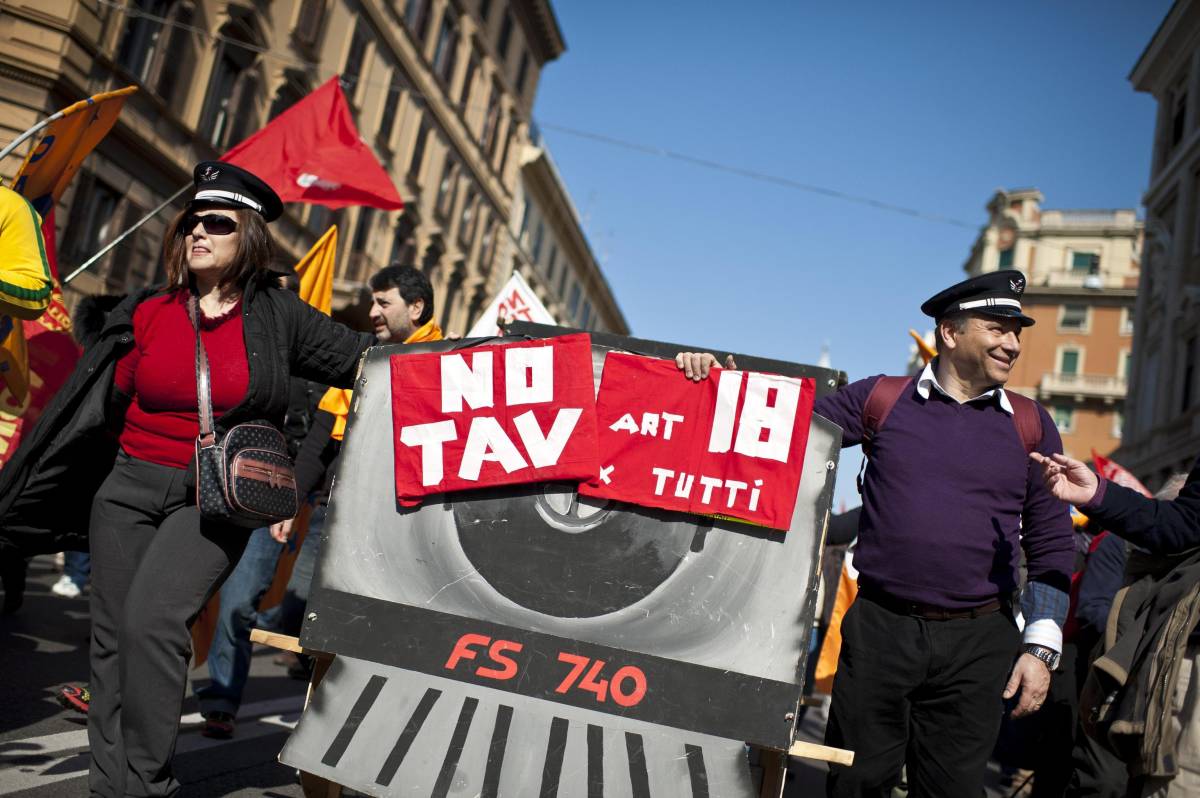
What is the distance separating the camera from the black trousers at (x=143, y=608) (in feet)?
9.76

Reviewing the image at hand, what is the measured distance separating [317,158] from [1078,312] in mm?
51589

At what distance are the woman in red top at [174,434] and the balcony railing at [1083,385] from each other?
2122 inches

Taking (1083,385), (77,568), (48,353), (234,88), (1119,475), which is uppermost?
(1083,385)

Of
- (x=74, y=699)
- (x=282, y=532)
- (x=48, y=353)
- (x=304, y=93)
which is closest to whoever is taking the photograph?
(x=282, y=532)

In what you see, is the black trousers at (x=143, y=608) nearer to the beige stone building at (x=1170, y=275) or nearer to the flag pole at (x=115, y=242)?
the flag pole at (x=115, y=242)

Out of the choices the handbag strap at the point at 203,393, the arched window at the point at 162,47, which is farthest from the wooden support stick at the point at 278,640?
the arched window at the point at 162,47

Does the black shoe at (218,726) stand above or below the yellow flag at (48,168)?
below

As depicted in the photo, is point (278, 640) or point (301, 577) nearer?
point (278, 640)

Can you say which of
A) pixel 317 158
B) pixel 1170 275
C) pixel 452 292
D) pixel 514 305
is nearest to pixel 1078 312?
pixel 1170 275

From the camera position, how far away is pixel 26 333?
589cm

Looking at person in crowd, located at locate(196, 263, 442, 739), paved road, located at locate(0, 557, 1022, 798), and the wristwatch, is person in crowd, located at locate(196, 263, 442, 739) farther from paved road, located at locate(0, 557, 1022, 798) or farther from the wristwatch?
the wristwatch

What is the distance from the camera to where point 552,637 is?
280 centimetres

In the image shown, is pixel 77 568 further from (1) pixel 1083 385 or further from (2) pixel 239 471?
(1) pixel 1083 385

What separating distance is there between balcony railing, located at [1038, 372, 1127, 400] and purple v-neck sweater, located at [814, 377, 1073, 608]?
5294 centimetres
